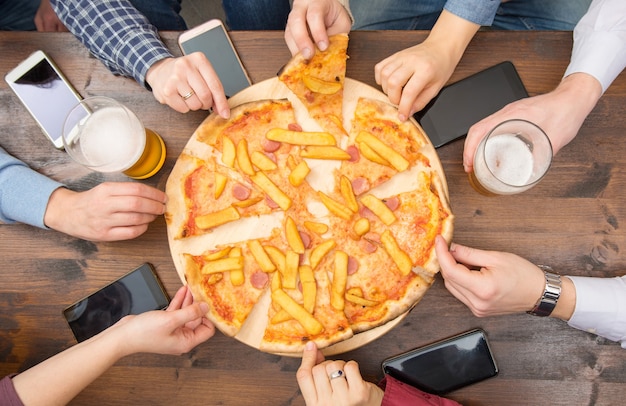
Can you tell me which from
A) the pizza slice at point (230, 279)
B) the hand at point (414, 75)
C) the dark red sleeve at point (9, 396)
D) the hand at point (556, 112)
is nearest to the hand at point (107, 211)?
the pizza slice at point (230, 279)

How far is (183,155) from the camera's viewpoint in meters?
2.01

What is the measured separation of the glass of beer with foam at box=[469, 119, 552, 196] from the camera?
1735 mm

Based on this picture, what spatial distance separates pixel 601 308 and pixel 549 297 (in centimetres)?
22

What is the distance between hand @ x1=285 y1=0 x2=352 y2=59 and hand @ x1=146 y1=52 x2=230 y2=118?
38 centimetres

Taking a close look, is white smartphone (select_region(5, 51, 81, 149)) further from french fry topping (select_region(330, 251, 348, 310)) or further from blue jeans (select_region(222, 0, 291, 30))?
french fry topping (select_region(330, 251, 348, 310))

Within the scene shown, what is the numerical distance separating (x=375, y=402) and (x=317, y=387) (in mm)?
241

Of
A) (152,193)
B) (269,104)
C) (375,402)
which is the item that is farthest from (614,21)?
(152,193)

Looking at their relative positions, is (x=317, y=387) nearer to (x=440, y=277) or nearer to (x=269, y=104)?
(x=440, y=277)

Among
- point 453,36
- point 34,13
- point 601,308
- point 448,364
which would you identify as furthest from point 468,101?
point 34,13

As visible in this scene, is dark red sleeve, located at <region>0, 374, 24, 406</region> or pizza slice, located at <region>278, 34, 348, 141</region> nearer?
dark red sleeve, located at <region>0, 374, 24, 406</region>

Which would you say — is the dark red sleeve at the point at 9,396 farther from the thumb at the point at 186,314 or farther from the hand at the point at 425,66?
the hand at the point at 425,66

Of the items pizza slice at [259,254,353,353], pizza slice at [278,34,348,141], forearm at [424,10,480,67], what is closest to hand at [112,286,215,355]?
pizza slice at [259,254,353,353]

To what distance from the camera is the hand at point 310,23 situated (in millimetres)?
1876

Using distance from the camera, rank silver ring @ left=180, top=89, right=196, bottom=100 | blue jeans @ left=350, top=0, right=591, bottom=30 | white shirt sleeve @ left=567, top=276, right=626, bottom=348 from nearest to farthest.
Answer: white shirt sleeve @ left=567, top=276, right=626, bottom=348 < silver ring @ left=180, top=89, right=196, bottom=100 < blue jeans @ left=350, top=0, right=591, bottom=30
